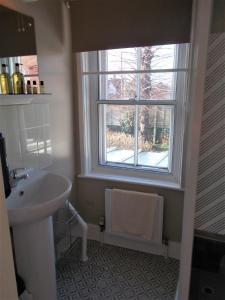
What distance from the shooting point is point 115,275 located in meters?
2.00

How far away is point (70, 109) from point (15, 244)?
1.22 meters

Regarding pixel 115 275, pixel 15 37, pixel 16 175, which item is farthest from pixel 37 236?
pixel 15 37

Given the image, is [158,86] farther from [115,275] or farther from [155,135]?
[115,275]

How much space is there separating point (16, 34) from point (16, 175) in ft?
3.04

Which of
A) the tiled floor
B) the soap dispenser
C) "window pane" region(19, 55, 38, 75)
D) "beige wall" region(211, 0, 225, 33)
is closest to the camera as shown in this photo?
"beige wall" region(211, 0, 225, 33)

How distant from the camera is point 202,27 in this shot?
1.08m

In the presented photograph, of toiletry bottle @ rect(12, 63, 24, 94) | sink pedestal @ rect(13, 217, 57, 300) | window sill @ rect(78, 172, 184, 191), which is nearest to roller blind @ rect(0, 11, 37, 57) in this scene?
toiletry bottle @ rect(12, 63, 24, 94)

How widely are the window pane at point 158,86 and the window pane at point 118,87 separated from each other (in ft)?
0.27

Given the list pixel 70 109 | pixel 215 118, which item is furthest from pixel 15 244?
pixel 215 118

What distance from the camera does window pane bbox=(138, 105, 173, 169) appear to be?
7.07 ft

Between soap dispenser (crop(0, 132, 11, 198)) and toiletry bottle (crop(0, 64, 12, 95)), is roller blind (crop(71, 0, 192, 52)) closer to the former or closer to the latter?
toiletry bottle (crop(0, 64, 12, 95))

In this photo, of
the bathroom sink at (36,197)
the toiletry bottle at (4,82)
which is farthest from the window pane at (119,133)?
the toiletry bottle at (4,82)

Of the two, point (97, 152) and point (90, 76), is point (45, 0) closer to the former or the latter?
point (90, 76)

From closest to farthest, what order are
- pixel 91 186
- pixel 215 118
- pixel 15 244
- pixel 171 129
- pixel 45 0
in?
1. pixel 215 118
2. pixel 15 244
3. pixel 45 0
4. pixel 171 129
5. pixel 91 186
